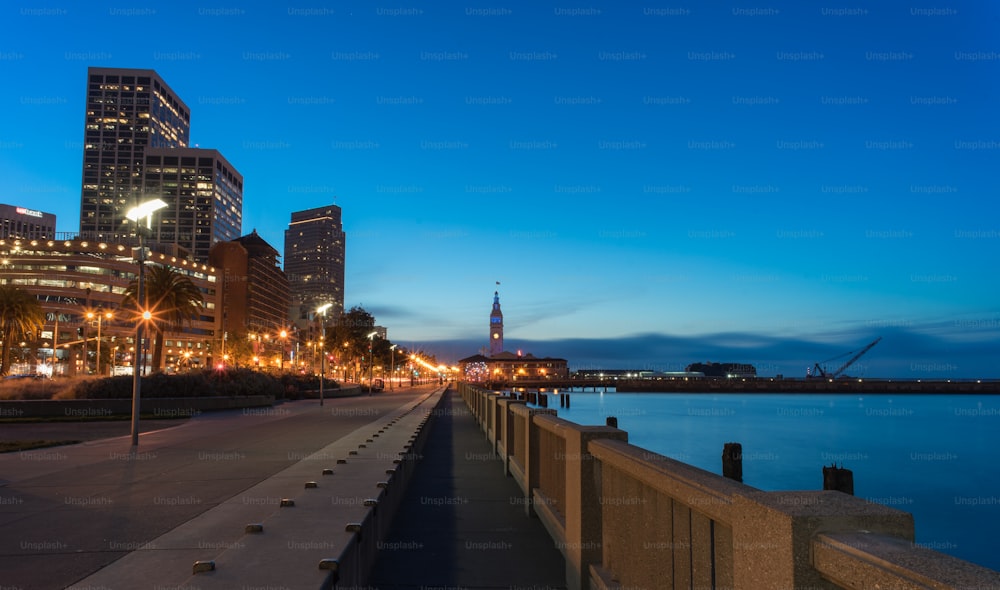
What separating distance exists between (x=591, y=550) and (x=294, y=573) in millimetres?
2626

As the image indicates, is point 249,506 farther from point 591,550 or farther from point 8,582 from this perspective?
point 591,550

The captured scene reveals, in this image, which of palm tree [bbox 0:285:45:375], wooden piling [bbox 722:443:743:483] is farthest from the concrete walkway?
palm tree [bbox 0:285:45:375]

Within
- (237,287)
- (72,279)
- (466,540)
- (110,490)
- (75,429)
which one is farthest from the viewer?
(237,287)

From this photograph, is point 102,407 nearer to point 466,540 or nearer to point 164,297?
point 164,297

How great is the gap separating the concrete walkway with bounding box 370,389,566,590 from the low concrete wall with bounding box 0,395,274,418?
20549 millimetres

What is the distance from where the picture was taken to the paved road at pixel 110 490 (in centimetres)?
683

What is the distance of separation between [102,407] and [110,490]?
917 inches

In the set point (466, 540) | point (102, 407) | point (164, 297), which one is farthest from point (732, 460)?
point (164, 297)

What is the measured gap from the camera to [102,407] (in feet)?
100

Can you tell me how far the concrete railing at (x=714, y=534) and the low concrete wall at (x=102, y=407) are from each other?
1038 inches

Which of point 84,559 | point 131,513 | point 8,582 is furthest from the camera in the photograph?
point 131,513

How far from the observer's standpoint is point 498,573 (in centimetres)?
698

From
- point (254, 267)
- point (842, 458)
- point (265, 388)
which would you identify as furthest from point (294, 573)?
point (254, 267)

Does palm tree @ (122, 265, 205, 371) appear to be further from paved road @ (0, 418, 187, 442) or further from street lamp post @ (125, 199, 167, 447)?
street lamp post @ (125, 199, 167, 447)
